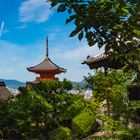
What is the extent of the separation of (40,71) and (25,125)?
81.2 feet

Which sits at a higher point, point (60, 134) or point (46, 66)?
point (46, 66)

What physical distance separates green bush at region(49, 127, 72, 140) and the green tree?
19.3 m

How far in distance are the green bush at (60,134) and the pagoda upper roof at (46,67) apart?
24.7m

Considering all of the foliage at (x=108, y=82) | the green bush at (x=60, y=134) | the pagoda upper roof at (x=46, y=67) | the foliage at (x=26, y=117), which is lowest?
the green bush at (x=60, y=134)

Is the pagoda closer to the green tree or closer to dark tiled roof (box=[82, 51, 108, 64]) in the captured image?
dark tiled roof (box=[82, 51, 108, 64])

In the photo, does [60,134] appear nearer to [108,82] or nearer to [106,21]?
[108,82]

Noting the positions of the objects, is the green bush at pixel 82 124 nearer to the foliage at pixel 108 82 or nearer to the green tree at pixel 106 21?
the foliage at pixel 108 82

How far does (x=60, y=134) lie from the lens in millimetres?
22688

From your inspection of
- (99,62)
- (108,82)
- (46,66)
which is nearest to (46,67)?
(46,66)

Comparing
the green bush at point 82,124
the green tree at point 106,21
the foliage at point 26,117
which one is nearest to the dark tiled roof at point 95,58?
the green bush at point 82,124

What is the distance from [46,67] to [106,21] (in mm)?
45342

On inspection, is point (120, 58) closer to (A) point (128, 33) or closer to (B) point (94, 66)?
(A) point (128, 33)

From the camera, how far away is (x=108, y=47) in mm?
3561

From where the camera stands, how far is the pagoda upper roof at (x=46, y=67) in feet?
157
